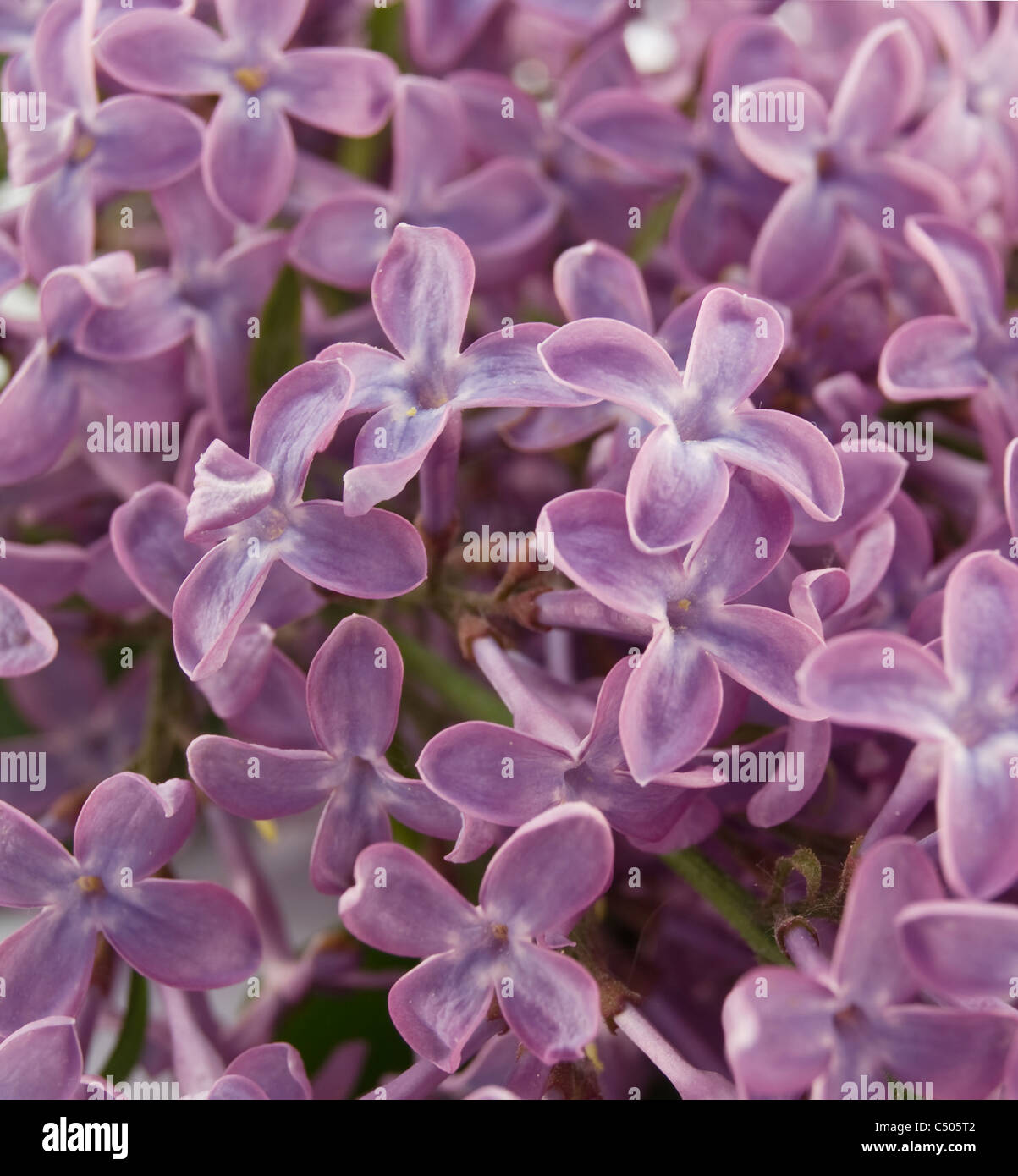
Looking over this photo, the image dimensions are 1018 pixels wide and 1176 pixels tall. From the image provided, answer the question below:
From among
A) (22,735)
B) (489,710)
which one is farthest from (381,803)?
(22,735)

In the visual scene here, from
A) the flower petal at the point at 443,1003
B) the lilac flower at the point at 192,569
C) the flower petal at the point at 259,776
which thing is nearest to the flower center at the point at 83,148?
the lilac flower at the point at 192,569

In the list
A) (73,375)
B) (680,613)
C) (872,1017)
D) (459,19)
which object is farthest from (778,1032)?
(459,19)

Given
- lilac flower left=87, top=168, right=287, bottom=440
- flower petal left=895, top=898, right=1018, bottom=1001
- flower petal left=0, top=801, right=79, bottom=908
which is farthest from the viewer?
lilac flower left=87, top=168, right=287, bottom=440

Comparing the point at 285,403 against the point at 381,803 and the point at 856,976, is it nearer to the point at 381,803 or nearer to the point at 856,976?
the point at 381,803

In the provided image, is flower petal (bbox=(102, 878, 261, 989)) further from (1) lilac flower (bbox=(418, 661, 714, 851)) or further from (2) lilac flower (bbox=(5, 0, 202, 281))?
(2) lilac flower (bbox=(5, 0, 202, 281))

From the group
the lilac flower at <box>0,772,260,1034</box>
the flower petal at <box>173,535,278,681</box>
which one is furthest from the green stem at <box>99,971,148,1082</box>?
the flower petal at <box>173,535,278,681</box>

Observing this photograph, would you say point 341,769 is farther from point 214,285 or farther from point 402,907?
point 214,285
